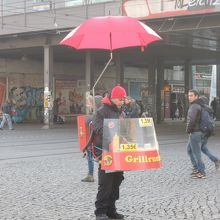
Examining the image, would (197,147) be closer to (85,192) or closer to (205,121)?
(205,121)

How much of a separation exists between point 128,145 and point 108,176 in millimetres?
462

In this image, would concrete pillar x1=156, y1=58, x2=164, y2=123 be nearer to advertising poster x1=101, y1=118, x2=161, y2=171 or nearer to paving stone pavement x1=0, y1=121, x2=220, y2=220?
paving stone pavement x1=0, y1=121, x2=220, y2=220

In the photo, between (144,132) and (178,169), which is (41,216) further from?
(178,169)

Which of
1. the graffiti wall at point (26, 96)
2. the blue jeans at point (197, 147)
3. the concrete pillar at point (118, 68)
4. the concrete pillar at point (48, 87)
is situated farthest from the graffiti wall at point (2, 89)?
the blue jeans at point (197, 147)

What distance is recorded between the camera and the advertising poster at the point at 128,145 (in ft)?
21.3

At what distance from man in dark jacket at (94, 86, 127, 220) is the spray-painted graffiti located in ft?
103

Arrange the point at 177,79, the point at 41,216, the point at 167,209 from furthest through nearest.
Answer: the point at 177,79 < the point at 167,209 < the point at 41,216

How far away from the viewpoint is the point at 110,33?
818cm

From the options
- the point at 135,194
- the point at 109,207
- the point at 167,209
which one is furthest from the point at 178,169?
the point at 109,207

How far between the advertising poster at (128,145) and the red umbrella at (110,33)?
68.2 inches

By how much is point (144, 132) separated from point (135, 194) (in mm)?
2431

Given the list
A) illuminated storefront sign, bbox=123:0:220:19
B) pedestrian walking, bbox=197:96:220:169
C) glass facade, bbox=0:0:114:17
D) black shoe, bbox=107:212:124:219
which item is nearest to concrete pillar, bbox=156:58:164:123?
glass facade, bbox=0:0:114:17

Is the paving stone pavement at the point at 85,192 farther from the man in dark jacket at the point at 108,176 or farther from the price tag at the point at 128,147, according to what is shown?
the price tag at the point at 128,147

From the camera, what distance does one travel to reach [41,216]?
7070mm
